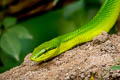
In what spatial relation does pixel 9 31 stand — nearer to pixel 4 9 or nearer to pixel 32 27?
pixel 32 27

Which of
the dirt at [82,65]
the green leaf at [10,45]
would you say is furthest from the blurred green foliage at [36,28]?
the dirt at [82,65]

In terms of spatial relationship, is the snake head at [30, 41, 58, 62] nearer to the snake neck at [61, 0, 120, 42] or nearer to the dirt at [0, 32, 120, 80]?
the dirt at [0, 32, 120, 80]

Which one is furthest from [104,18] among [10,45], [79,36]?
[10,45]

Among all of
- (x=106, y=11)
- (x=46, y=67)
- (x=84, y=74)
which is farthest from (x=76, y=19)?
(x=84, y=74)

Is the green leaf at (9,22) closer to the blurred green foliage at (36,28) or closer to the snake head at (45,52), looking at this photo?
the blurred green foliage at (36,28)

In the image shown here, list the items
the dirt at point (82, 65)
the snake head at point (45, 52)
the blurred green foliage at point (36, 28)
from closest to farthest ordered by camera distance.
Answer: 1. the dirt at point (82, 65)
2. the snake head at point (45, 52)
3. the blurred green foliage at point (36, 28)

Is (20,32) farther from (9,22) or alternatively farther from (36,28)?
(36,28)
